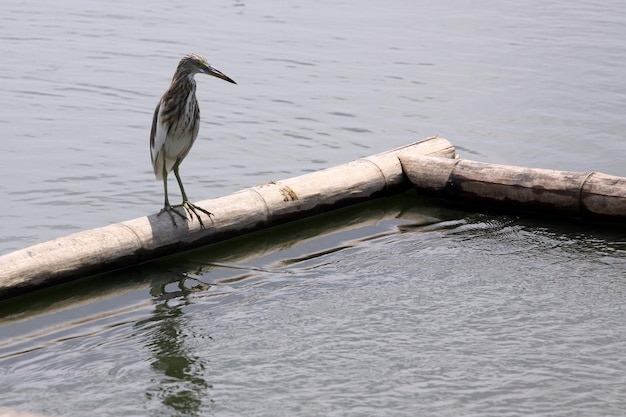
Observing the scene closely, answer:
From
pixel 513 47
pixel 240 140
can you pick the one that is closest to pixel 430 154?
pixel 240 140

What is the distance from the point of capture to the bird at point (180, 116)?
7789mm

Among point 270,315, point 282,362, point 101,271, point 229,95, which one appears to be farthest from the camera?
point 229,95

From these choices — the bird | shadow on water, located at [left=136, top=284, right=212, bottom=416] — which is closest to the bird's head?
the bird

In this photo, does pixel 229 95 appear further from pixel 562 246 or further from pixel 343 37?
pixel 562 246

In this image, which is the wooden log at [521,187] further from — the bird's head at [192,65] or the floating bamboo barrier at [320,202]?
the bird's head at [192,65]

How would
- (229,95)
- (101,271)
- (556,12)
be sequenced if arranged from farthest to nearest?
(556,12) → (229,95) → (101,271)

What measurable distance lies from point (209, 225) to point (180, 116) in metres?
0.81

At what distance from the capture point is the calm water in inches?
233

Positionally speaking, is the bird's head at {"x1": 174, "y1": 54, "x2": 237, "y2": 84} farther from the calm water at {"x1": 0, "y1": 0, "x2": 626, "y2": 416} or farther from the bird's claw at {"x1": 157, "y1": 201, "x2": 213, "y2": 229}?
the calm water at {"x1": 0, "y1": 0, "x2": 626, "y2": 416}

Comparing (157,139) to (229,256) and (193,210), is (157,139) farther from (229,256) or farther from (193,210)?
(229,256)

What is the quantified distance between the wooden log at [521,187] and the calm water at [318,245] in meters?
0.16

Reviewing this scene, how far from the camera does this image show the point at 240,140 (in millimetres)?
11547

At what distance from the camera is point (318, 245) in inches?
329

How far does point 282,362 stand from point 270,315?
2.47 feet
